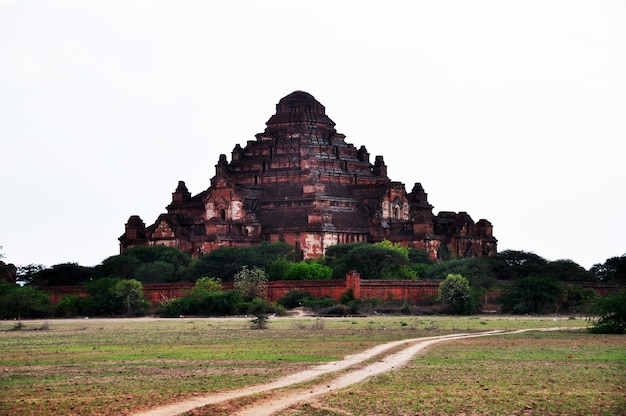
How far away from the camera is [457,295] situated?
267ft

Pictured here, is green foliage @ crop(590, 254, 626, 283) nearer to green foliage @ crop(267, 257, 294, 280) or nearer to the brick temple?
the brick temple

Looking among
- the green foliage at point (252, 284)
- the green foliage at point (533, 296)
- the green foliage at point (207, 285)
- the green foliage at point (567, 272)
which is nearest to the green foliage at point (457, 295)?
the green foliage at point (533, 296)

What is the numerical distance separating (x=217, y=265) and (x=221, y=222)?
50.5ft

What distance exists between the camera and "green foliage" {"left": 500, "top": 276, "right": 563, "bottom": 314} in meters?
80.1

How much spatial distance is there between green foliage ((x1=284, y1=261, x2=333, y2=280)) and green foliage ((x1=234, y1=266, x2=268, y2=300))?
176 inches

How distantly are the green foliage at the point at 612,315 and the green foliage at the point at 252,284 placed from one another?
35.3 meters

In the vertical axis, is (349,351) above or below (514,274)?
below

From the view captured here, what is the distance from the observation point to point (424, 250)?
111 meters

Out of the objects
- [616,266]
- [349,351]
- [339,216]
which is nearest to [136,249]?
[339,216]

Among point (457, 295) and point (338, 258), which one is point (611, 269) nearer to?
point (338, 258)

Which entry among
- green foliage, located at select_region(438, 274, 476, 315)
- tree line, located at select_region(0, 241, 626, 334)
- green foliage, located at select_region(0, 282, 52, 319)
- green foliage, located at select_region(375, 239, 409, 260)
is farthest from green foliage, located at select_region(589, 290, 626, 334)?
green foliage, located at select_region(375, 239, 409, 260)

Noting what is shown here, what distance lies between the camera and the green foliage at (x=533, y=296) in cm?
8009

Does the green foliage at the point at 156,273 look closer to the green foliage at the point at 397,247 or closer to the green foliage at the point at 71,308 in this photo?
the green foliage at the point at 71,308

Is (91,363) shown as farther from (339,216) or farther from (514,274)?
(339,216)
